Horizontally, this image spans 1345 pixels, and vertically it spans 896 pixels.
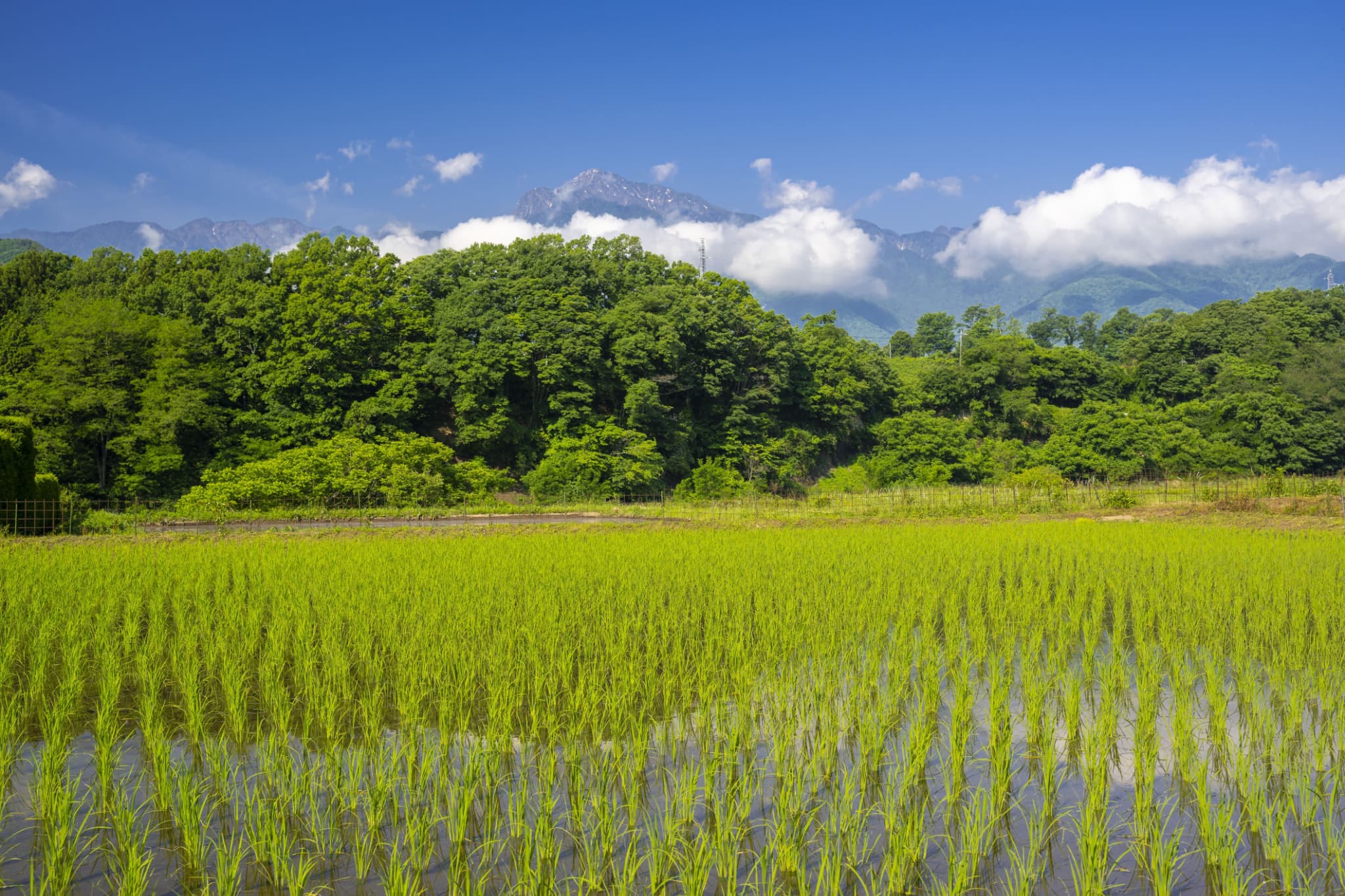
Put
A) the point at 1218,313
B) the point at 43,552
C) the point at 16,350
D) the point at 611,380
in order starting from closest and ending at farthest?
the point at 43,552, the point at 16,350, the point at 611,380, the point at 1218,313

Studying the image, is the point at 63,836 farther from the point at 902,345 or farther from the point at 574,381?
the point at 902,345

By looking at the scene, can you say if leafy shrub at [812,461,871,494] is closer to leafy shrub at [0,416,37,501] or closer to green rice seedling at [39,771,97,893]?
leafy shrub at [0,416,37,501]

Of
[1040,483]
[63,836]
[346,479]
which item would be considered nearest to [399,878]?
[63,836]

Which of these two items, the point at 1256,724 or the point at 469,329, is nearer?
the point at 1256,724

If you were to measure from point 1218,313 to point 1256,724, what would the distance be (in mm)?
56962

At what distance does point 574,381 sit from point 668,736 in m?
28.9

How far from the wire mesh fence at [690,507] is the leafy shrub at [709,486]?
98 cm

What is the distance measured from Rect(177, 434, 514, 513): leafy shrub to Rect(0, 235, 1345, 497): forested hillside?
0.72ft

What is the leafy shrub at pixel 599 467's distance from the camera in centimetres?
2914

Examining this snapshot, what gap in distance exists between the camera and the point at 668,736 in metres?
4.91

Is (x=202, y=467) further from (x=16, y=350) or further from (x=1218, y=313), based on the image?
(x=1218, y=313)

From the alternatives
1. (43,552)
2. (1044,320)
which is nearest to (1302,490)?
(43,552)

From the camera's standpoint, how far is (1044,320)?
7175cm

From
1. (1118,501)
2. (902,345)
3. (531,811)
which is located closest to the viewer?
(531,811)
